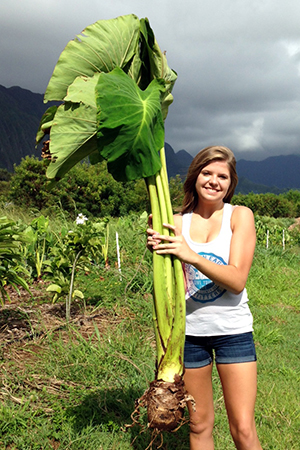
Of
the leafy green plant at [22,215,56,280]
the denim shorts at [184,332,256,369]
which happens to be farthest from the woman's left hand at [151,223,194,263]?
the leafy green plant at [22,215,56,280]

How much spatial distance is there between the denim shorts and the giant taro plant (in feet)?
0.75

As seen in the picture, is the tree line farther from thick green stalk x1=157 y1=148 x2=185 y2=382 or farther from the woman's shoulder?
thick green stalk x1=157 y1=148 x2=185 y2=382

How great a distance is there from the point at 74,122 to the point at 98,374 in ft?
7.45

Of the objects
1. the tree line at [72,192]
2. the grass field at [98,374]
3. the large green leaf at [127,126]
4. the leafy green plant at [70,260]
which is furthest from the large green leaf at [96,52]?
the tree line at [72,192]

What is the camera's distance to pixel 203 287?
1.80 metres

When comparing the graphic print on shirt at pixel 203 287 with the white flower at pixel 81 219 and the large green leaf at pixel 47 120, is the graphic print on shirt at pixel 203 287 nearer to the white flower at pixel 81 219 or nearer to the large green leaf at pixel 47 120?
the large green leaf at pixel 47 120

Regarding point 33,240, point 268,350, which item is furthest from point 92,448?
point 33,240

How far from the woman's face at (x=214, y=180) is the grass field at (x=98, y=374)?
123 cm

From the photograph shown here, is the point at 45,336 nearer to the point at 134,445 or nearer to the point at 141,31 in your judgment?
the point at 134,445

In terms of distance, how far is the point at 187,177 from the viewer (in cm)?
197

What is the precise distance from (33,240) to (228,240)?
13.1ft

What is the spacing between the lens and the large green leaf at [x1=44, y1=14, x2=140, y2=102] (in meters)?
1.57

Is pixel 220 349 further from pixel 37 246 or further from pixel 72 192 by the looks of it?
pixel 72 192

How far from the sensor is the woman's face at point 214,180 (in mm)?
1786
